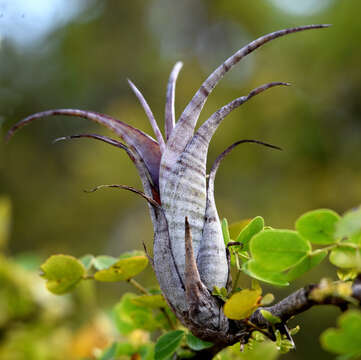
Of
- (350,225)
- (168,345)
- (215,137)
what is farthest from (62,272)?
(215,137)

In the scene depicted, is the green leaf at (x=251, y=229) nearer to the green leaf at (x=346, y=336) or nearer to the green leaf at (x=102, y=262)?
the green leaf at (x=346, y=336)

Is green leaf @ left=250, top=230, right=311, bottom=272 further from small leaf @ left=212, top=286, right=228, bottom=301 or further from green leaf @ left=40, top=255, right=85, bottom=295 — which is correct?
green leaf @ left=40, top=255, right=85, bottom=295

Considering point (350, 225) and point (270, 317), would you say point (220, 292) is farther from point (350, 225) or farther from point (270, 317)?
point (350, 225)

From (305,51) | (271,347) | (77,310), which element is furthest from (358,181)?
(271,347)

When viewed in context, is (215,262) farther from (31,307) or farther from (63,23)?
(63,23)

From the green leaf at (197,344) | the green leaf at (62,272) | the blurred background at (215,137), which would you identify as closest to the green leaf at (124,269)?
the green leaf at (62,272)
